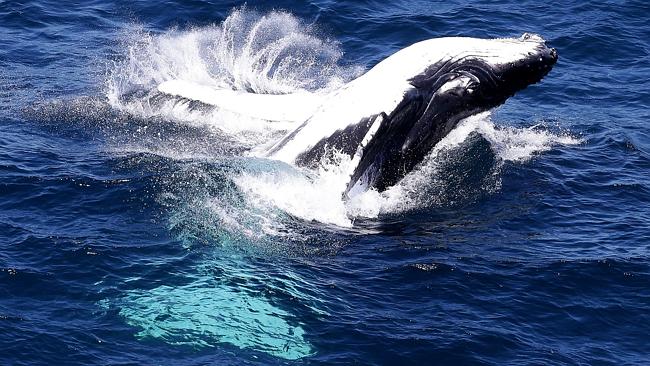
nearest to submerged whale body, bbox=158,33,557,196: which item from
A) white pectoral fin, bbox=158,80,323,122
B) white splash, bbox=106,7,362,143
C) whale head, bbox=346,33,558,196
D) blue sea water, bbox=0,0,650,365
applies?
whale head, bbox=346,33,558,196

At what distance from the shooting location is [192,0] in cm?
4041

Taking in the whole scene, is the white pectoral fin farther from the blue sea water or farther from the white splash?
the blue sea water

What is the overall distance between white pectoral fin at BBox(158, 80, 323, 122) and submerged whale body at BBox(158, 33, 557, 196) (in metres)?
1.59

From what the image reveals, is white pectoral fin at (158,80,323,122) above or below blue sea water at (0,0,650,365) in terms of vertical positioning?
above

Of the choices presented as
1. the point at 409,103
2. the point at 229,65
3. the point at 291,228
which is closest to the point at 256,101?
the point at 409,103

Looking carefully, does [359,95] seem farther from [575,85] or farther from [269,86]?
[575,85]

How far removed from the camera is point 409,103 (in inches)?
908

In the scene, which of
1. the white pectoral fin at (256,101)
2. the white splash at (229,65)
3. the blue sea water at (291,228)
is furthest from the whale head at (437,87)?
the white splash at (229,65)

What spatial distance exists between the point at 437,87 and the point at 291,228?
5.12 meters

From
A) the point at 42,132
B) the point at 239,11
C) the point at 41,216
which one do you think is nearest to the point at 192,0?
the point at 239,11

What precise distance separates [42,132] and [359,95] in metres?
10.3

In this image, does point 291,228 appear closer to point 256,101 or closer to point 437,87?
point 437,87

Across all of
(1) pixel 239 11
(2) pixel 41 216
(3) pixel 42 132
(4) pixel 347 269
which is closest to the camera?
(4) pixel 347 269

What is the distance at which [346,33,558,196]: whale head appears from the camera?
2319 centimetres
